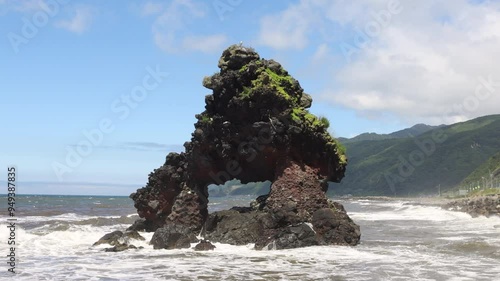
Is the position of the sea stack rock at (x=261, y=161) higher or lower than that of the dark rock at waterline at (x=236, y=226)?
higher

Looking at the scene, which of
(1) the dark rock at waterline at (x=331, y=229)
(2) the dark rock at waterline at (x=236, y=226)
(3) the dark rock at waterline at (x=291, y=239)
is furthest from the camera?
(2) the dark rock at waterline at (x=236, y=226)

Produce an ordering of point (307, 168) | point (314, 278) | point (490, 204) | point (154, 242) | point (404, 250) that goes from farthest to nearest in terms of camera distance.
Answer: point (490, 204) < point (307, 168) < point (154, 242) < point (404, 250) < point (314, 278)

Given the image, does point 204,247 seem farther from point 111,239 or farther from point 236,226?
point 111,239

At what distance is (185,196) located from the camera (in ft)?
88.5

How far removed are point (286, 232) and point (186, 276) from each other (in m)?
7.49

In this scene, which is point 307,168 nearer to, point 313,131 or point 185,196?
point 313,131

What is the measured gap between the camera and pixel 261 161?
25578mm

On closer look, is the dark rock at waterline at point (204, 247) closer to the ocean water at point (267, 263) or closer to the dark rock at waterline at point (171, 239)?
the ocean water at point (267, 263)

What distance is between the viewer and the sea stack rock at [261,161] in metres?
22.8

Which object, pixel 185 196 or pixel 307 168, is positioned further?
pixel 185 196

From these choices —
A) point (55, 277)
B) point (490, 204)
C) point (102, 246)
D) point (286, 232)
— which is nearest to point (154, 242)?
point (102, 246)

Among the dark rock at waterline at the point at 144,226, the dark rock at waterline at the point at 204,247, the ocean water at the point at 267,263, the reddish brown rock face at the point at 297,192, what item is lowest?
the ocean water at the point at 267,263

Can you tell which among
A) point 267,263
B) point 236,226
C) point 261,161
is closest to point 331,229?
point 236,226

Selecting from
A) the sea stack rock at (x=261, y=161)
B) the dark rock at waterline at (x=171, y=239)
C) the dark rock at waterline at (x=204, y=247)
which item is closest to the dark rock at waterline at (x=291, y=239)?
the sea stack rock at (x=261, y=161)
